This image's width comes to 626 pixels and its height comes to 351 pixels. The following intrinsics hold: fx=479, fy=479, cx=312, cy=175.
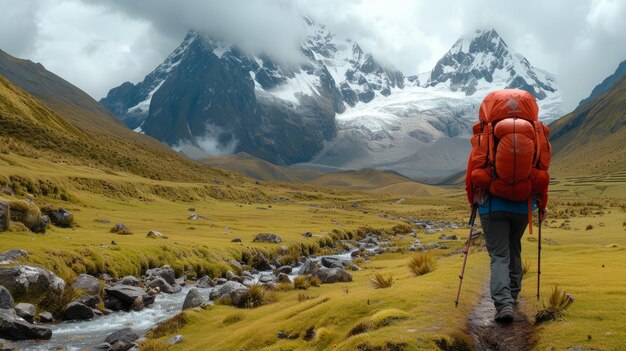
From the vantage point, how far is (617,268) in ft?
64.2

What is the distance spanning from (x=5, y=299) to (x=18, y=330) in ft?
10.4

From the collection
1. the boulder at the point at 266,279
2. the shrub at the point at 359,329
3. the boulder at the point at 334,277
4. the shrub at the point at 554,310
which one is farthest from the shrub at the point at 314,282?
the shrub at the point at 554,310

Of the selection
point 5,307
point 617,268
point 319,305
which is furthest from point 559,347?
point 5,307

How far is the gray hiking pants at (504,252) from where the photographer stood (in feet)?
38.9

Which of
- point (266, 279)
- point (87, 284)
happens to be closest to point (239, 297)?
point (87, 284)

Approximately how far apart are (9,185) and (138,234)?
23062 mm

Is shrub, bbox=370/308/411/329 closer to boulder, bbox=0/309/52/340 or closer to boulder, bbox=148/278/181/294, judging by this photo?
boulder, bbox=0/309/52/340

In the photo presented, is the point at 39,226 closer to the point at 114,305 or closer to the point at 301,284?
the point at 114,305

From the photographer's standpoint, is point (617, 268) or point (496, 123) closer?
point (496, 123)

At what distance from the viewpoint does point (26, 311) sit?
2241cm

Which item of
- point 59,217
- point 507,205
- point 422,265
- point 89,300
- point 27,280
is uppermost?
point 507,205

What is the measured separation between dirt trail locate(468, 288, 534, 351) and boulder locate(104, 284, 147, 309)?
20.0 metres

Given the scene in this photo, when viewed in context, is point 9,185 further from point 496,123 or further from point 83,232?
point 496,123

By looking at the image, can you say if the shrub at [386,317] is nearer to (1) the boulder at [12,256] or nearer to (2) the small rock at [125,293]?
(2) the small rock at [125,293]
